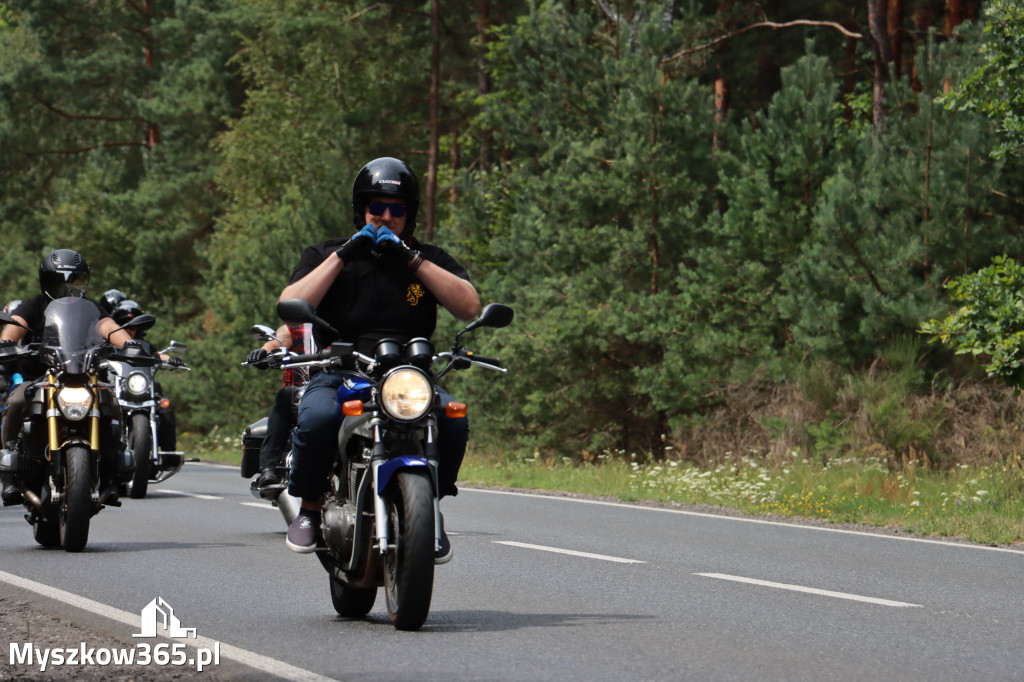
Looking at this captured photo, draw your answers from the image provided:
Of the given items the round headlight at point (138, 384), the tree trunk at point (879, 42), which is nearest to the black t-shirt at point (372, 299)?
the round headlight at point (138, 384)

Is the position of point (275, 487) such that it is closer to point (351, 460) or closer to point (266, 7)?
point (351, 460)

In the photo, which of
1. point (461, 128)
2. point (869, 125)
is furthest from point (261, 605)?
point (461, 128)

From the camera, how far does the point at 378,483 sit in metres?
6.92

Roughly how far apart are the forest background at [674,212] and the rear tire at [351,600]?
9404 mm

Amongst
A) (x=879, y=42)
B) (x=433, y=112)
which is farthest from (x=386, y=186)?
(x=433, y=112)

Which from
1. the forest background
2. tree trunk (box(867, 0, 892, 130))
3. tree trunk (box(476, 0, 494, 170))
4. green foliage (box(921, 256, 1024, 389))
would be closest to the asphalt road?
green foliage (box(921, 256, 1024, 389))

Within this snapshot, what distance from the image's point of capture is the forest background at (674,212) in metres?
19.3

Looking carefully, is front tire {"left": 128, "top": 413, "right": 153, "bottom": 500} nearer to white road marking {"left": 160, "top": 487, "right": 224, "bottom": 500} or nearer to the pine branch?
white road marking {"left": 160, "top": 487, "right": 224, "bottom": 500}

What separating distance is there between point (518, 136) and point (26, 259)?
28546 mm

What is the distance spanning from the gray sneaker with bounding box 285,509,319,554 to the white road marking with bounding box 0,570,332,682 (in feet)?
2.01

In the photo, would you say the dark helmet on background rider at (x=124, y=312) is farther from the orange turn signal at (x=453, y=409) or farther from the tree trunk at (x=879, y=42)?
the tree trunk at (x=879, y=42)

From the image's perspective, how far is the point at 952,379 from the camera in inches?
765

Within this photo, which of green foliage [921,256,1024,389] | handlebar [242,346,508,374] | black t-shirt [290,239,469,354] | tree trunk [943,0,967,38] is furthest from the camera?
tree trunk [943,0,967,38]

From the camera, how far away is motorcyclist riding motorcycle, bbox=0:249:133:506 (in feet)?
36.0
